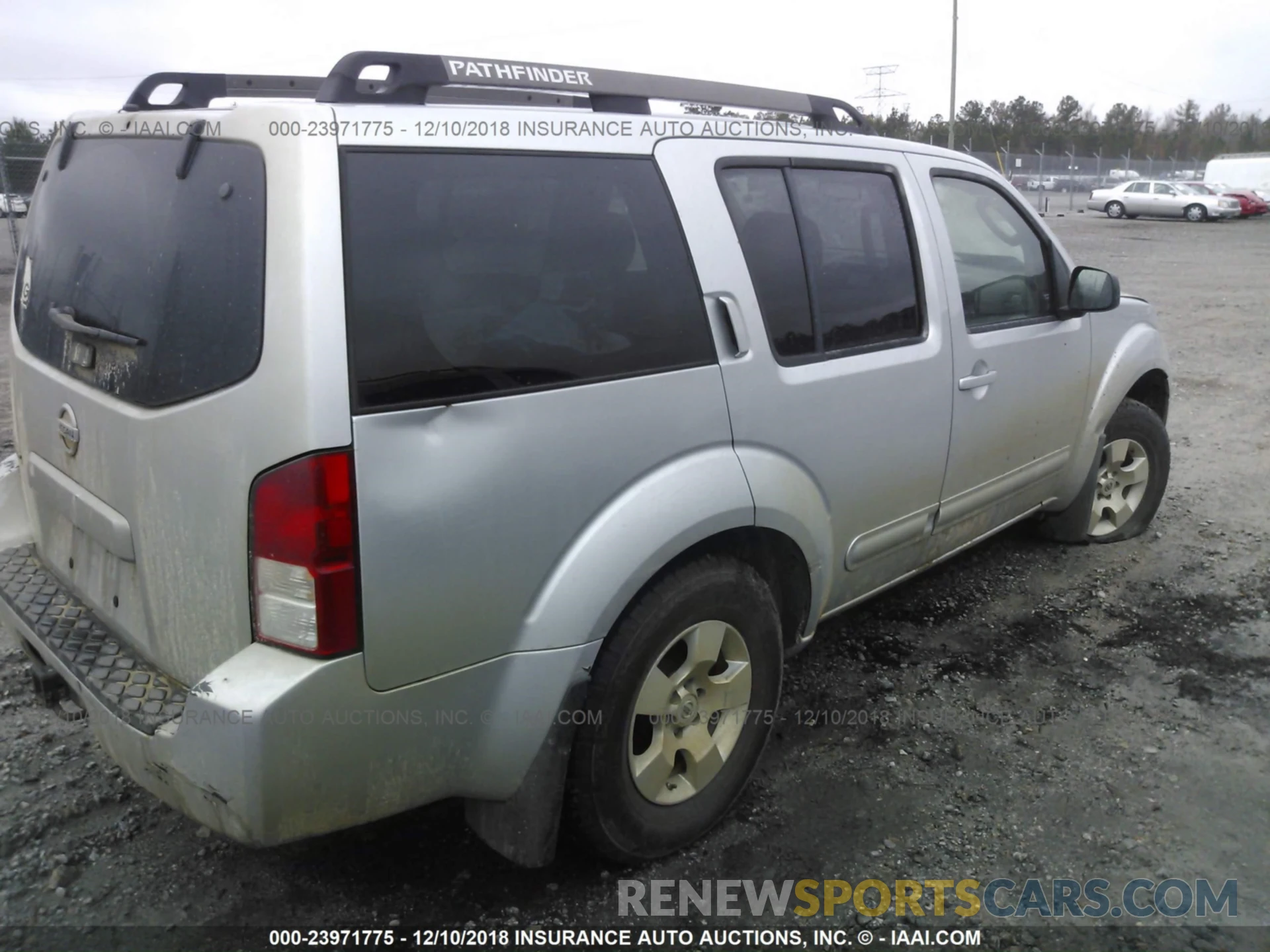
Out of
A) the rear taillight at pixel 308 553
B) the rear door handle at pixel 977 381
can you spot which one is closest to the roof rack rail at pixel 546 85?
the rear taillight at pixel 308 553

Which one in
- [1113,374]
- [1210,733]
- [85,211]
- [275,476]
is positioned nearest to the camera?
[275,476]

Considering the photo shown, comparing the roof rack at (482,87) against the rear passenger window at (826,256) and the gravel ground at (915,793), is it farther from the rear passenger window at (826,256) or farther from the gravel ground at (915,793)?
the gravel ground at (915,793)

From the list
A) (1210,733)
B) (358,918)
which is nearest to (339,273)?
(358,918)

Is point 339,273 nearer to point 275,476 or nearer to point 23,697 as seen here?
point 275,476

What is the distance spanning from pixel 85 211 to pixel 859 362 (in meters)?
2.11

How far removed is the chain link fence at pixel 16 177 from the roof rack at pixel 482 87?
12675 mm

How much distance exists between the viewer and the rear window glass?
74.9 inches

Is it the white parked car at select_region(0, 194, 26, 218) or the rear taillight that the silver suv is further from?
the white parked car at select_region(0, 194, 26, 218)

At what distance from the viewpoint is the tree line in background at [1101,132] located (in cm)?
5184

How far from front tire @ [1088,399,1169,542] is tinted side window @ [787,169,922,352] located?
1.87m

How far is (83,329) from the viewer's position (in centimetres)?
223

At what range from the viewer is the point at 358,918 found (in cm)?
240

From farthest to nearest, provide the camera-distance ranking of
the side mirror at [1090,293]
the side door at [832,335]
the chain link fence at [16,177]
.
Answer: the chain link fence at [16,177], the side mirror at [1090,293], the side door at [832,335]

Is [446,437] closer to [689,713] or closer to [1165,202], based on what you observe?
[689,713]
